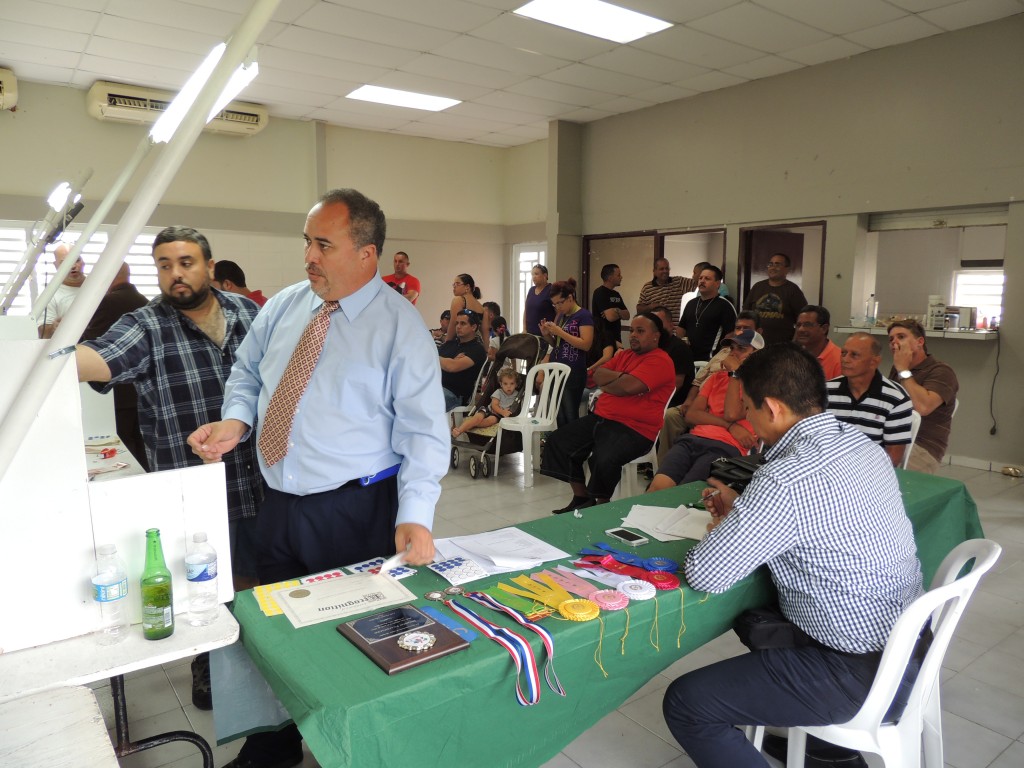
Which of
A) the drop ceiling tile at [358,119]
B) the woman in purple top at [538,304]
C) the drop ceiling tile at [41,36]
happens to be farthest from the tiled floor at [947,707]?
the drop ceiling tile at [358,119]

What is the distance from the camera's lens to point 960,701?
7.77 ft

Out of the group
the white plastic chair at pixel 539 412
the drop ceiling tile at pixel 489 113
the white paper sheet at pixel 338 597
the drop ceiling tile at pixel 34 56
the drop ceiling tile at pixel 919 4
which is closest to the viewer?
the white paper sheet at pixel 338 597

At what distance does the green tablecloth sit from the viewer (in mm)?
1234

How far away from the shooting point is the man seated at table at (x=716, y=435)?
3.32 meters

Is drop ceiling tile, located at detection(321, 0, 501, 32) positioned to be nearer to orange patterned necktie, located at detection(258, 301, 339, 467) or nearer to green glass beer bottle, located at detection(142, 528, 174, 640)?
orange patterned necktie, located at detection(258, 301, 339, 467)

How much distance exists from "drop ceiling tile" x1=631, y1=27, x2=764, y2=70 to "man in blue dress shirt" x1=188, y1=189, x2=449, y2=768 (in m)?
4.29

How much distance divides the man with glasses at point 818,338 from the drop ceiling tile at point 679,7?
2.09 m

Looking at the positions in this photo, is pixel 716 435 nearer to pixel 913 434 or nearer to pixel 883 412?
pixel 883 412

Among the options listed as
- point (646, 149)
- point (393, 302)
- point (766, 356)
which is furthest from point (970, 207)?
point (393, 302)

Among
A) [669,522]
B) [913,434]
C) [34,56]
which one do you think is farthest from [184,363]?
[34,56]

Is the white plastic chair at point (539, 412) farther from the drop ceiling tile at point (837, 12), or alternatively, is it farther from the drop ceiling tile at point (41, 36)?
the drop ceiling tile at point (41, 36)

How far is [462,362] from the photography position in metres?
5.92

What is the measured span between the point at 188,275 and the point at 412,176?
733 centimetres

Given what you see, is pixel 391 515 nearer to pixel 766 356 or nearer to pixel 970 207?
pixel 766 356
